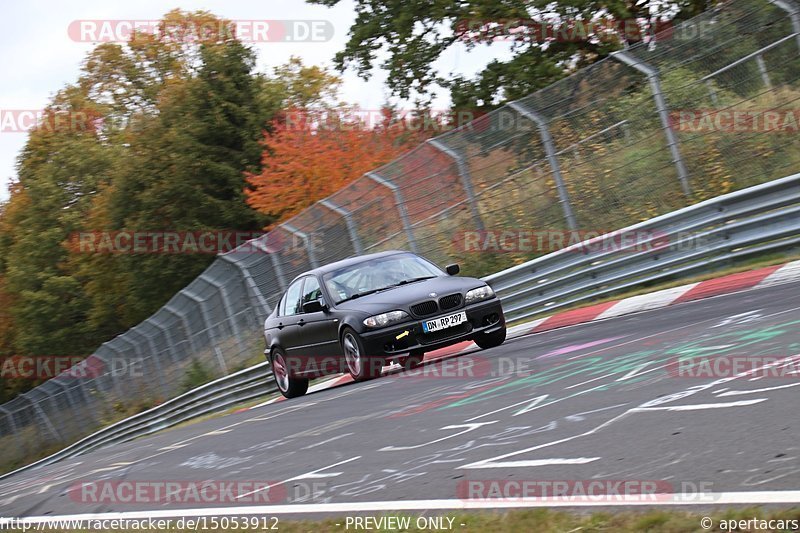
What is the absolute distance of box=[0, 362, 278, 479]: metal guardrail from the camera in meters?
20.9

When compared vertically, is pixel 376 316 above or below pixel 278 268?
below

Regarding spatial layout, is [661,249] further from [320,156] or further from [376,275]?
[320,156]

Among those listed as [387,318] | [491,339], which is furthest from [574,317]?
[387,318]

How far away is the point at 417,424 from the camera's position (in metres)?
8.80

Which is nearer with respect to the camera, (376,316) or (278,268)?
(376,316)

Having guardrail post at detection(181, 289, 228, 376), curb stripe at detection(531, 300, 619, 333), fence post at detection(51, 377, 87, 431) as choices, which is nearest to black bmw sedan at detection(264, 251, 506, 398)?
curb stripe at detection(531, 300, 619, 333)

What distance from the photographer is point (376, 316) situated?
13195 millimetres

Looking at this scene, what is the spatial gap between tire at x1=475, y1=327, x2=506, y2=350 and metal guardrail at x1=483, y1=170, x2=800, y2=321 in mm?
2358

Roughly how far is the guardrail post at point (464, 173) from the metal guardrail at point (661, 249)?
4.28ft

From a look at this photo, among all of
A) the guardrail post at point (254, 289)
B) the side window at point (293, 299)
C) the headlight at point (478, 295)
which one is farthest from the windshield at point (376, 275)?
the guardrail post at point (254, 289)

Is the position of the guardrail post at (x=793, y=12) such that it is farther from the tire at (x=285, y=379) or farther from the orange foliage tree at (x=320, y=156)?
the orange foliage tree at (x=320, y=156)

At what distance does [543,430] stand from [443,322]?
6.09m

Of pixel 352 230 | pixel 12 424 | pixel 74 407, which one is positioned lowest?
pixel 12 424

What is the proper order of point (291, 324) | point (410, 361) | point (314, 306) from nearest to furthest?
point (314, 306)
point (410, 361)
point (291, 324)
